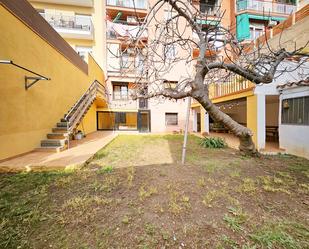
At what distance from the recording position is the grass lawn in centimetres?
202

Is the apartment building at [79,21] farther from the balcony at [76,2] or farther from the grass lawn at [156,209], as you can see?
the grass lawn at [156,209]

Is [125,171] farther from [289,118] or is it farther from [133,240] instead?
[289,118]

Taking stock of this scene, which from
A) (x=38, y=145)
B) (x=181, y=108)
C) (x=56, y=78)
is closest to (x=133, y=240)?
(x=38, y=145)

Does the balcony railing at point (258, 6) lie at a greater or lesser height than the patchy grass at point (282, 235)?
greater

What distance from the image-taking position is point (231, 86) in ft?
28.7

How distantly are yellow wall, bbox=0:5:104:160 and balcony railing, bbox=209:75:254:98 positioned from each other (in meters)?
7.22

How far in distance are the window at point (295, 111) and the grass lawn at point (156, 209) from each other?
9.33 ft

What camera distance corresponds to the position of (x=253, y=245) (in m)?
1.94

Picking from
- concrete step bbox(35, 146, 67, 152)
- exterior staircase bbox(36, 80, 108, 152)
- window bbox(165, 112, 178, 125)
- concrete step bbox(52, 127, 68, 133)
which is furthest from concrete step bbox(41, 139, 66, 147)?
window bbox(165, 112, 178, 125)

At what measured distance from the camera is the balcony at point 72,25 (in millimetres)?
14996

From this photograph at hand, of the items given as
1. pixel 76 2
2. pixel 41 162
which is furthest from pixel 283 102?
pixel 76 2

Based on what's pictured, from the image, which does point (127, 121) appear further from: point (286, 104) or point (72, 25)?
point (286, 104)

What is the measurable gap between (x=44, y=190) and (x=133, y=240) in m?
2.29

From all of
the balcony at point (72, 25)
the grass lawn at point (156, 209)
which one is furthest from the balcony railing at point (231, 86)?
the balcony at point (72, 25)
